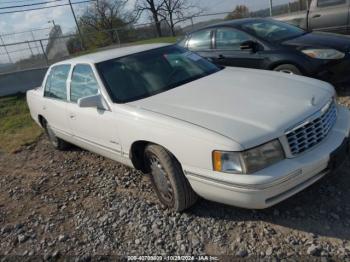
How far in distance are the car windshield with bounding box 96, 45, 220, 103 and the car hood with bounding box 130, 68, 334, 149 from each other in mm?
179

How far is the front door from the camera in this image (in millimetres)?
3709

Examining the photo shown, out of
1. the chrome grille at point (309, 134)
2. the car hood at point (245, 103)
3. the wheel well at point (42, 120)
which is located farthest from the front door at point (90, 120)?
the chrome grille at point (309, 134)

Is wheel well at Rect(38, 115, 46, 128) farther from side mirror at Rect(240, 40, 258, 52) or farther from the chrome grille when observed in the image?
the chrome grille

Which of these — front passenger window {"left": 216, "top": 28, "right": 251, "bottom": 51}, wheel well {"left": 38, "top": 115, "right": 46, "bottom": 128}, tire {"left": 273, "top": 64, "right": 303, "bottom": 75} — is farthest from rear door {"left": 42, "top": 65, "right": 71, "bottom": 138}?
tire {"left": 273, "top": 64, "right": 303, "bottom": 75}

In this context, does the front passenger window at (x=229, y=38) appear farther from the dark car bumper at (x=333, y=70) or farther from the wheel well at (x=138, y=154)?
the wheel well at (x=138, y=154)

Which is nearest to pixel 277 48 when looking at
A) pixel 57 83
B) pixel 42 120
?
pixel 57 83

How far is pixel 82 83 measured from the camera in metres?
4.21

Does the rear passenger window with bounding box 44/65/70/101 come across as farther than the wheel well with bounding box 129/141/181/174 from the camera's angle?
Yes

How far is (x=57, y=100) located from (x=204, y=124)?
9.15 feet

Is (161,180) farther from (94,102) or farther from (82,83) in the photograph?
(82,83)

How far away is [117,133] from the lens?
359 cm

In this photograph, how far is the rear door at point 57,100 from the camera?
15.4ft

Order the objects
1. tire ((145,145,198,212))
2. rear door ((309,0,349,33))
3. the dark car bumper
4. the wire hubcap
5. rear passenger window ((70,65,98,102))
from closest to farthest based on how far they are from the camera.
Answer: tire ((145,145,198,212)) < the wire hubcap < rear passenger window ((70,65,98,102)) < the dark car bumper < rear door ((309,0,349,33))

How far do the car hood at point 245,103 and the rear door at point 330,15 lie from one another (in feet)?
17.3
